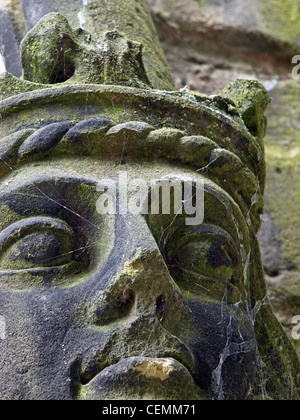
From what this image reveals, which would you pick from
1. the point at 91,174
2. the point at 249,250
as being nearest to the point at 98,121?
the point at 91,174

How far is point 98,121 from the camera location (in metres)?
1.84

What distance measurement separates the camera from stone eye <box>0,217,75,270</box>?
5.36 ft

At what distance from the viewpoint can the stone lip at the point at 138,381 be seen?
4.52 feet

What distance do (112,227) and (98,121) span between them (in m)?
0.35

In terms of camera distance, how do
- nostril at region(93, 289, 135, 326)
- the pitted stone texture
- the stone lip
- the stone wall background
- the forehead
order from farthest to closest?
the stone wall background → the pitted stone texture → the forehead → nostril at region(93, 289, 135, 326) → the stone lip

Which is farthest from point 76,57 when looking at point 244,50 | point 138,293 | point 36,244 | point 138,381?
point 244,50

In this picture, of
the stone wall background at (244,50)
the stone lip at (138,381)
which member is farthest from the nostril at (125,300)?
the stone wall background at (244,50)

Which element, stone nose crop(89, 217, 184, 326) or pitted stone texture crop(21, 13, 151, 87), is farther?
pitted stone texture crop(21, 13, 151, 87)

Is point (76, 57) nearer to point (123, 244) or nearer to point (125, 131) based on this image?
point (125, 131)

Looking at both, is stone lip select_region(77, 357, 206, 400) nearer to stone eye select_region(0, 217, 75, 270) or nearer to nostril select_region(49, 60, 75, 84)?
stone eye select_region(0, 217, 75, 270)

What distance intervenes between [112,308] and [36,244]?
0.28 meters

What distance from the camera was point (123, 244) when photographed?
1583 millimetres

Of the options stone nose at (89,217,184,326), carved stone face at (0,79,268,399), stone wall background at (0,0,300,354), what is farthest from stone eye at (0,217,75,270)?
stone wall background at (0,0,300,354)
